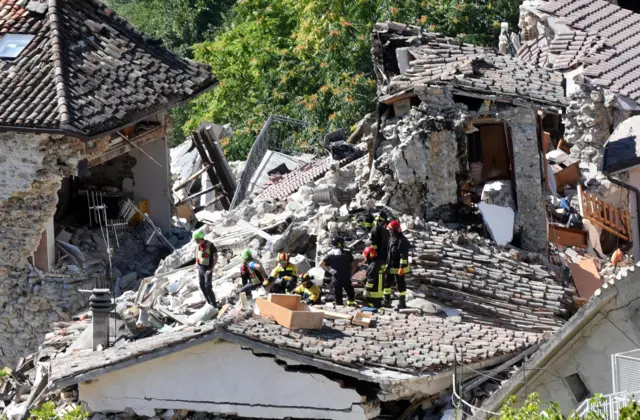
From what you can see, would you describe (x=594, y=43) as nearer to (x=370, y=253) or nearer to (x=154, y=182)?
(x=154, y=182)

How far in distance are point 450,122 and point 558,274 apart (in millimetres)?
2940

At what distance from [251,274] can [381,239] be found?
190cm

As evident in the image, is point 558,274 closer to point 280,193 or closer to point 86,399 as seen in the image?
point 280,193

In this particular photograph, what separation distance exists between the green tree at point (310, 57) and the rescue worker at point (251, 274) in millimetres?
16250

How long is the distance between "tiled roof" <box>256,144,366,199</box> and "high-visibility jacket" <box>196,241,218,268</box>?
6886mm

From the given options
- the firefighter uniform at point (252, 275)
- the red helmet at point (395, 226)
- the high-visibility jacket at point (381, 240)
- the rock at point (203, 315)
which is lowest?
the rock at point (203, 315)

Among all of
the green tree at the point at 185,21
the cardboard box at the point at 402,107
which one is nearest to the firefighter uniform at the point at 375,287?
the cardboard box at the point at 402,107

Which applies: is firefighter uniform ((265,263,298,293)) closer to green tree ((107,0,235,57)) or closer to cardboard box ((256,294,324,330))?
cardboard box ((256,294,324,330))

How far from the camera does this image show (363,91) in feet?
144

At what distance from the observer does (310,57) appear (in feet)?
152

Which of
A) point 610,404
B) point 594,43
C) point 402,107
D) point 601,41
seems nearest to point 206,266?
point 402,107

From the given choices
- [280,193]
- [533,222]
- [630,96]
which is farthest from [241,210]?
[630,96]

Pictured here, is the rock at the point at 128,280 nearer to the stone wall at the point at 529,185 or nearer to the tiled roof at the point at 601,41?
the stone wall at the point at 529,185

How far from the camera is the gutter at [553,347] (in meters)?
21.2
